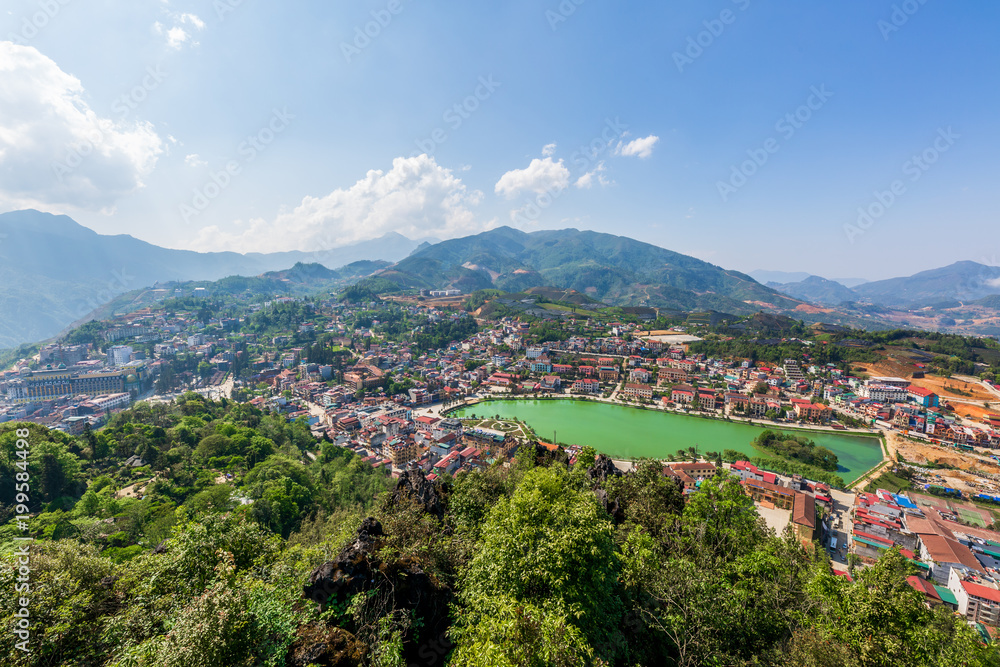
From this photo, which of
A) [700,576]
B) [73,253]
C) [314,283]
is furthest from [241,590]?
[73,253]

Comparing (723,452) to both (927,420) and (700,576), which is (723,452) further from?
(700,576)

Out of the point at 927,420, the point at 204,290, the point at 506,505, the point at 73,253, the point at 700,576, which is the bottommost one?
the point at 927,420

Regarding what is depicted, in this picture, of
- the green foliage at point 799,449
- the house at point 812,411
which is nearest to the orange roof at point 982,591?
the green foliage at point 799,449

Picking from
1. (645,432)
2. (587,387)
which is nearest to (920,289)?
(587,387)

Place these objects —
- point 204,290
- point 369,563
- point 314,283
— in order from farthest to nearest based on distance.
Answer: point 314,283, point 204,290, point 369,563

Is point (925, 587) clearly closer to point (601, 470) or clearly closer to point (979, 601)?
point (979, 601)
